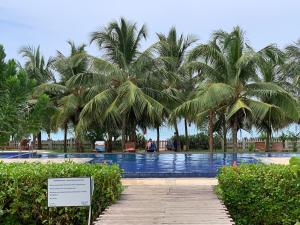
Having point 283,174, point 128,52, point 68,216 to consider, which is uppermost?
point 128,52

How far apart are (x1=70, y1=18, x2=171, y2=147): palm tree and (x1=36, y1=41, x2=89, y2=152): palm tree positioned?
128 centimetres

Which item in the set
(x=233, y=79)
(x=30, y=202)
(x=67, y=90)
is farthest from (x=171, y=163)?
(x=30, y=202)

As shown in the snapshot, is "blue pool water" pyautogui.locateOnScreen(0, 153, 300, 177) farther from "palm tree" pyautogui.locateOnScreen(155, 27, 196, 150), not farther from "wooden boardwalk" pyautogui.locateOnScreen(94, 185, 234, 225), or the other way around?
"wooden boardwalk" pyautogui.locateOnScreen(94, 185, 234, 225)

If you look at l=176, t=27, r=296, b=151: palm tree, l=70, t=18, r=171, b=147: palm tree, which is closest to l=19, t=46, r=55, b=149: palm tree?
l=70, t=18, r=171, b=147: palm tree

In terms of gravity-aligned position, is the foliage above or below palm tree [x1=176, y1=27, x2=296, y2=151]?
below

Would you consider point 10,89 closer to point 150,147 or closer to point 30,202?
point 30,202

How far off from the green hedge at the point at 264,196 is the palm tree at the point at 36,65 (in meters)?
22.9

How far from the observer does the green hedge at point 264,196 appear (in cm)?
815

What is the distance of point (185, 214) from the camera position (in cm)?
734

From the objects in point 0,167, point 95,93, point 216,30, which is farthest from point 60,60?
point 0,167

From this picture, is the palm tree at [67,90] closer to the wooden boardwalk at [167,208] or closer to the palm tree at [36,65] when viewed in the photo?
the palm tree at [36,65]

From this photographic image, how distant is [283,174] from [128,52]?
18.3m

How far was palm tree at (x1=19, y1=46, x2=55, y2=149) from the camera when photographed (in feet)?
98.4

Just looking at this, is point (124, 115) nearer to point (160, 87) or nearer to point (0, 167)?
point (160, 87)
